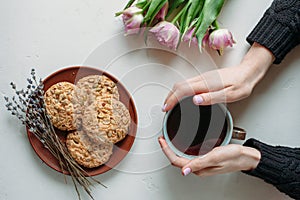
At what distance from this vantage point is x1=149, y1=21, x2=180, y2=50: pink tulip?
109cm

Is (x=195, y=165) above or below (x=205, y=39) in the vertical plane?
below

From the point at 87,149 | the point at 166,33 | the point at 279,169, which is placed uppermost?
the point at 166,33

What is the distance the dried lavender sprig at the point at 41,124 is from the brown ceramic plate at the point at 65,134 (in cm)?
2

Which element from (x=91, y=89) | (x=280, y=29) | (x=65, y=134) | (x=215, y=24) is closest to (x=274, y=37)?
(x=280, y=29)

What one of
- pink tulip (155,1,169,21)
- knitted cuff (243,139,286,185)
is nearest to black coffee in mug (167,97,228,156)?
knitted cuff (243,139,286,185)

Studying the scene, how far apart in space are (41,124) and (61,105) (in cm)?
6

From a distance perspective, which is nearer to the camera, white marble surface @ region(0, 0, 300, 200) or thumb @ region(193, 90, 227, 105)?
thumb @ region(193, 90, 227, 105)

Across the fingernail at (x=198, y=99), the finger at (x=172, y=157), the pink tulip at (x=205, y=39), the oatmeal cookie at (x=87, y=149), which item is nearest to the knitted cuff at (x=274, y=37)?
the pink tulip at (x=205, y=39)

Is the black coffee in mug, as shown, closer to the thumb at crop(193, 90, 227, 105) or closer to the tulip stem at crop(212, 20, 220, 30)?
the thumb at crop(193, 90, 227, 105)

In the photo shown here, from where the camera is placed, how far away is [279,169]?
3.51 feet

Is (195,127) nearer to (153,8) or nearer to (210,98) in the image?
(210,98)

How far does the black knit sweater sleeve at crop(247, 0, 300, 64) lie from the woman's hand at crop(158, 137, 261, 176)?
9.5 inches

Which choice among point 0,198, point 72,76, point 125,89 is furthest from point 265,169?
point 0,198

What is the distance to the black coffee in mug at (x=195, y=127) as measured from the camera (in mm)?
1065
